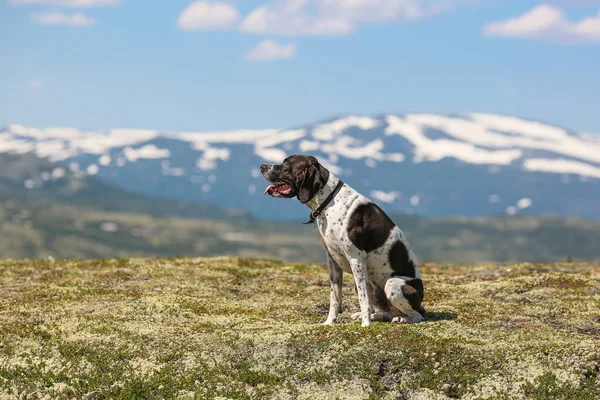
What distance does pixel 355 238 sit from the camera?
18.4 metres

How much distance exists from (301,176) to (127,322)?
254 inches

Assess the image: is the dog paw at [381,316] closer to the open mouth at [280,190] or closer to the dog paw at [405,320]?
the dog paw at [405,320]

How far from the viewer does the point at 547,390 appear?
1582cm

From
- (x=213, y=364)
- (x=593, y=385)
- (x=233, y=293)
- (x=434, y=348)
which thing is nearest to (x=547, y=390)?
(x=593, y=385)

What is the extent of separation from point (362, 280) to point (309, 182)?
2.95 metres

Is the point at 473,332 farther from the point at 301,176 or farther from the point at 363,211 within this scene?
the point at 301,176

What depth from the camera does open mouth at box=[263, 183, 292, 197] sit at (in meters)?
18.1

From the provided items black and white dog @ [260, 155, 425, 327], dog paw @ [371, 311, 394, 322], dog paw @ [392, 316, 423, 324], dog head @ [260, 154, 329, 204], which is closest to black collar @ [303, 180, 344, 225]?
black and white dog @ [260, 155, 425, 327]

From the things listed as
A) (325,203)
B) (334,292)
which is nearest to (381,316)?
(334,292)

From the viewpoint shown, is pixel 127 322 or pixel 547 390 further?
pixel 127 322

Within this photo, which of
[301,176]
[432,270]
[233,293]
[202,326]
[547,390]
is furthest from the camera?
[432,270]

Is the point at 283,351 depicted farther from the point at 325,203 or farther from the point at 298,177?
the point at 298,177

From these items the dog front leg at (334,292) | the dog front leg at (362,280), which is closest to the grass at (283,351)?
the dog front leg at (362,280)

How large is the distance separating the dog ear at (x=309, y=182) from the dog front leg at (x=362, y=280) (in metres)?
1.92
